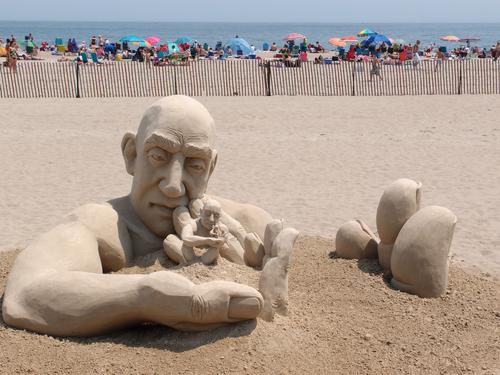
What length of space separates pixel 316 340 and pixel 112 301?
1447mm

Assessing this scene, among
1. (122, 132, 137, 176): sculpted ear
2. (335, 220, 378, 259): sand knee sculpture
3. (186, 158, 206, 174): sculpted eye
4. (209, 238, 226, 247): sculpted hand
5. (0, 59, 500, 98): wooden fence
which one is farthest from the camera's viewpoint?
(0, 59, 500, 98): wooden fence

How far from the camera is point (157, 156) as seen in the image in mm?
5914

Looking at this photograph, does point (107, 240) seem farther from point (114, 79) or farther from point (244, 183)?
point (114, 79)

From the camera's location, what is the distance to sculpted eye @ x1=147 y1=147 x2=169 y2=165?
19.4 ft

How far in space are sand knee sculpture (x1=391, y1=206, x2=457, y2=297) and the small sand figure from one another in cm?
131

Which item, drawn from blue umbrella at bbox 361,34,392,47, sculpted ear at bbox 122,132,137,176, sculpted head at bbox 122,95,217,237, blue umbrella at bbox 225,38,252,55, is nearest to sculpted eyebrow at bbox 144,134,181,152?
sculpted head at bbox 122,95,217,237

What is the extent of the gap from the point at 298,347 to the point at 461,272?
2.83 meters

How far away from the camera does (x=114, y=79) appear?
26391mm

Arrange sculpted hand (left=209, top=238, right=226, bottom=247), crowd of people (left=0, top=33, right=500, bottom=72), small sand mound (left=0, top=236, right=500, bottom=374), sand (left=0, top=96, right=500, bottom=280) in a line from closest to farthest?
1. small sand mound (left=0, top=236, right=500, bottom=374)
2. sculpted hand (left=209, top=238, right=226, bottom=247)
3. sand (left=0, top=96, right=500, bottom=280)
4. crowd of people (left=0, top=33, right=500, bottom=72)

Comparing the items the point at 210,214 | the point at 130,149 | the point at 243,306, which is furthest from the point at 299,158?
the point at 243,306

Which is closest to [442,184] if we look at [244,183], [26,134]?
[244,183]

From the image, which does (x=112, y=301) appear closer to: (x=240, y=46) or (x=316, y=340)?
(x=316, y=340)

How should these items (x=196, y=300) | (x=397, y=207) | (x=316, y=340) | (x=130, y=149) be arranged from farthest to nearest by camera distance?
(x=397, y=207) < (x=130, y=149) < (x=316, y=340) < (x=196, y=300)

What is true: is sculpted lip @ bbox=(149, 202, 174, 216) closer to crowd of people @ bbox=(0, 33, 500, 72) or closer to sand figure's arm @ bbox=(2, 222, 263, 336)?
sand figure's arm @ bbox=(2, 222, 263, 336)
